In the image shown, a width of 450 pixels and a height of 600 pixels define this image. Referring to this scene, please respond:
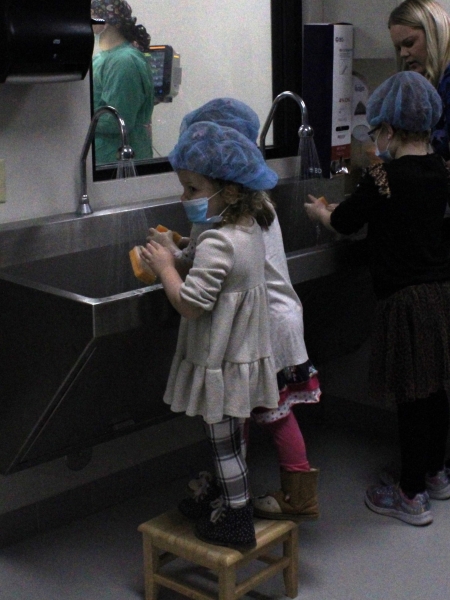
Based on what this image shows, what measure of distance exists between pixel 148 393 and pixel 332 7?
1.57 m

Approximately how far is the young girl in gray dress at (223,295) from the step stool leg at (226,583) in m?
0.06

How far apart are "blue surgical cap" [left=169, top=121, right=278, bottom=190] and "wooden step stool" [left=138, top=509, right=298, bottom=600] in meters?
0.79

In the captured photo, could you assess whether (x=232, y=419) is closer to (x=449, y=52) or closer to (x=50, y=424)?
(x=50, y=424)

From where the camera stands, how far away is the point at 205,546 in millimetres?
2088

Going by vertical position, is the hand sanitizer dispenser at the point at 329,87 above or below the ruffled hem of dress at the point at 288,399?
above

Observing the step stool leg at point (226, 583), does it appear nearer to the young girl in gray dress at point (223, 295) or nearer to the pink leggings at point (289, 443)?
the young girl in gray dress at point (223, 295)

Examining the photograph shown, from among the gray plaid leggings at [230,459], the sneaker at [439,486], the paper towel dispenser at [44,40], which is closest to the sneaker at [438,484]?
the sneaker at [439,486]

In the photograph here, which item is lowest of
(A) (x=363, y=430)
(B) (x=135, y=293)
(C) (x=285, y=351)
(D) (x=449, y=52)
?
(A) (x=363, y=430)

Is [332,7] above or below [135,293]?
above

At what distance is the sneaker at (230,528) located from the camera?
2074 mm

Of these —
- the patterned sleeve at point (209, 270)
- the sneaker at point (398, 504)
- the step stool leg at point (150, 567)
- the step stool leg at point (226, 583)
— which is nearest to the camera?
the patterned sleeve at point (209, 270)

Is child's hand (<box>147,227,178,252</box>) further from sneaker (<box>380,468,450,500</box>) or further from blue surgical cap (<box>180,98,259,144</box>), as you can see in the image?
sneaker (<box>380,468,450,500</box>)

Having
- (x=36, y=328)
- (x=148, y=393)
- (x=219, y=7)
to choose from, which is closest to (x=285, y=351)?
(x=148, y=393)

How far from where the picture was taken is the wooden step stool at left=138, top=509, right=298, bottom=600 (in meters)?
2.06
